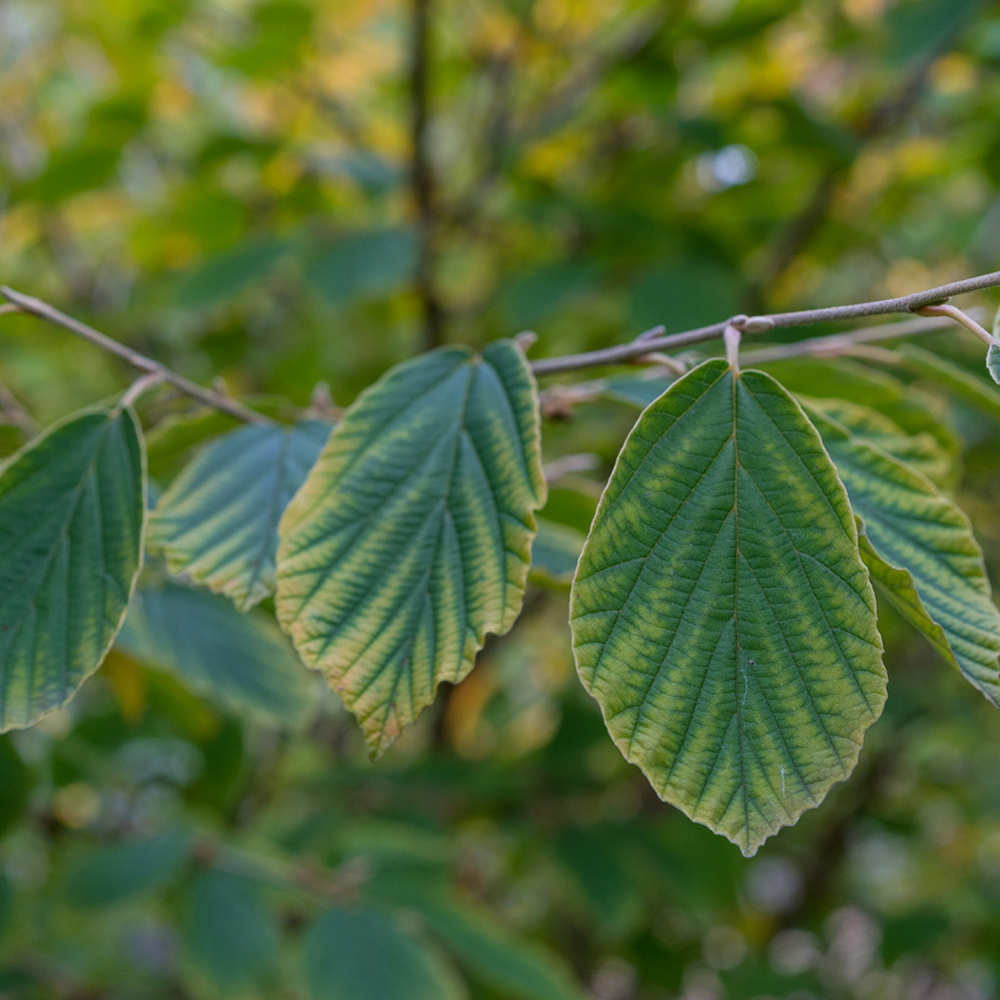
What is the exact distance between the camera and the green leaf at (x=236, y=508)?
0.64 m

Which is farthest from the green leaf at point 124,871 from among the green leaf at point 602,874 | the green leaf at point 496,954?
the green leaf at point 602,874

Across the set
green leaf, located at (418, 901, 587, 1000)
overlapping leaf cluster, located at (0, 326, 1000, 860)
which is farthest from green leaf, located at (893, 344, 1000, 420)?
green leaf, located at (418, 901, 587, 1000)

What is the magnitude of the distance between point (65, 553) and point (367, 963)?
87 centimetres

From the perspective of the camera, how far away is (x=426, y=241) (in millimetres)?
1580

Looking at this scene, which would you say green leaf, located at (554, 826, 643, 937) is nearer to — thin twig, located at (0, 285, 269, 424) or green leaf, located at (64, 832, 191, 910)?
green leaf, located at (64, 832, 191, 910)

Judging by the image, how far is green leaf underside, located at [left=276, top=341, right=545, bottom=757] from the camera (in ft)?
1.73

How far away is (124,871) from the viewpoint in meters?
1.26

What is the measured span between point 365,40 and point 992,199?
1.39m

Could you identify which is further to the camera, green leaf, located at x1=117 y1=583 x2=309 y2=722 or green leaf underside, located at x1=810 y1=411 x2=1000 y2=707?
green leaf, located at x1=117 y1=583 x2=309 y2=722

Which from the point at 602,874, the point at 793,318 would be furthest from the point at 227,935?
the point at 793,318

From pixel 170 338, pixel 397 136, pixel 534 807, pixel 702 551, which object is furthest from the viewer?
pixel 170 338

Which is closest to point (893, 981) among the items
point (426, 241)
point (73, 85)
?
point (426, 241)

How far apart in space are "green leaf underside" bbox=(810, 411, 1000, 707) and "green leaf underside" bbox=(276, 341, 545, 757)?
0.20 metres

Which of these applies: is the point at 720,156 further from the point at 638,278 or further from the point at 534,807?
the point at 534,807
